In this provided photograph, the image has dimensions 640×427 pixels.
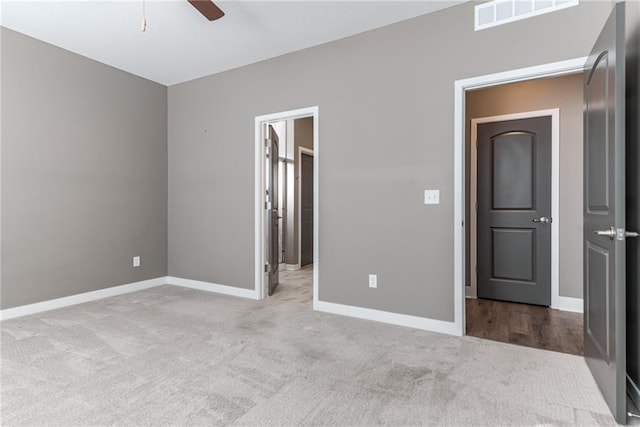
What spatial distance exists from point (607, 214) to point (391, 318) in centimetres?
183

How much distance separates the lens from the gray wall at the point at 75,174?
3.27m

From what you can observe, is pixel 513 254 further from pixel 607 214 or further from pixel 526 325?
pixel 607 214

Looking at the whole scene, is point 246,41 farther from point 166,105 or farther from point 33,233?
point 33,233

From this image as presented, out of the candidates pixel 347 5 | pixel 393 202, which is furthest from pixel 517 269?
pixel 347 5

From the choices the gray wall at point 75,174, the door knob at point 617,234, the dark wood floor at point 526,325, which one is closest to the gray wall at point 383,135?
the dark wood floor at point 526,325

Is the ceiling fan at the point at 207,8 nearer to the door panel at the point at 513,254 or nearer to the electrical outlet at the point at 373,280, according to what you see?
the electrical outlet at the point at 373,280

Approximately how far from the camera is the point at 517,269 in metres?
3.82

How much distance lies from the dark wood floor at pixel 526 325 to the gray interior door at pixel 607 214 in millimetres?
513

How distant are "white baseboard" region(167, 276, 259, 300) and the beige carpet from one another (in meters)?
0.79

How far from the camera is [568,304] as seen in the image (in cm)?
355

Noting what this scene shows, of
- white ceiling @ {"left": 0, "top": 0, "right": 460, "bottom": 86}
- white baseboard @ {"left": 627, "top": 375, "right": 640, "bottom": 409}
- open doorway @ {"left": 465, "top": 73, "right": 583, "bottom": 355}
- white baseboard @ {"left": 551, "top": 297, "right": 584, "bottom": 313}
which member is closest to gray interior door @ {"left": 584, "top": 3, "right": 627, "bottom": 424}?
white baseboard @ {"left": 627, "top": 375, "right": 640, "bottom": 409}

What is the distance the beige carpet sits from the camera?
1706 mm

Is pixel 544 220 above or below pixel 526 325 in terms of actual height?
above

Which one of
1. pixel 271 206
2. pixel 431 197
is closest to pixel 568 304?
pixel 431 197
